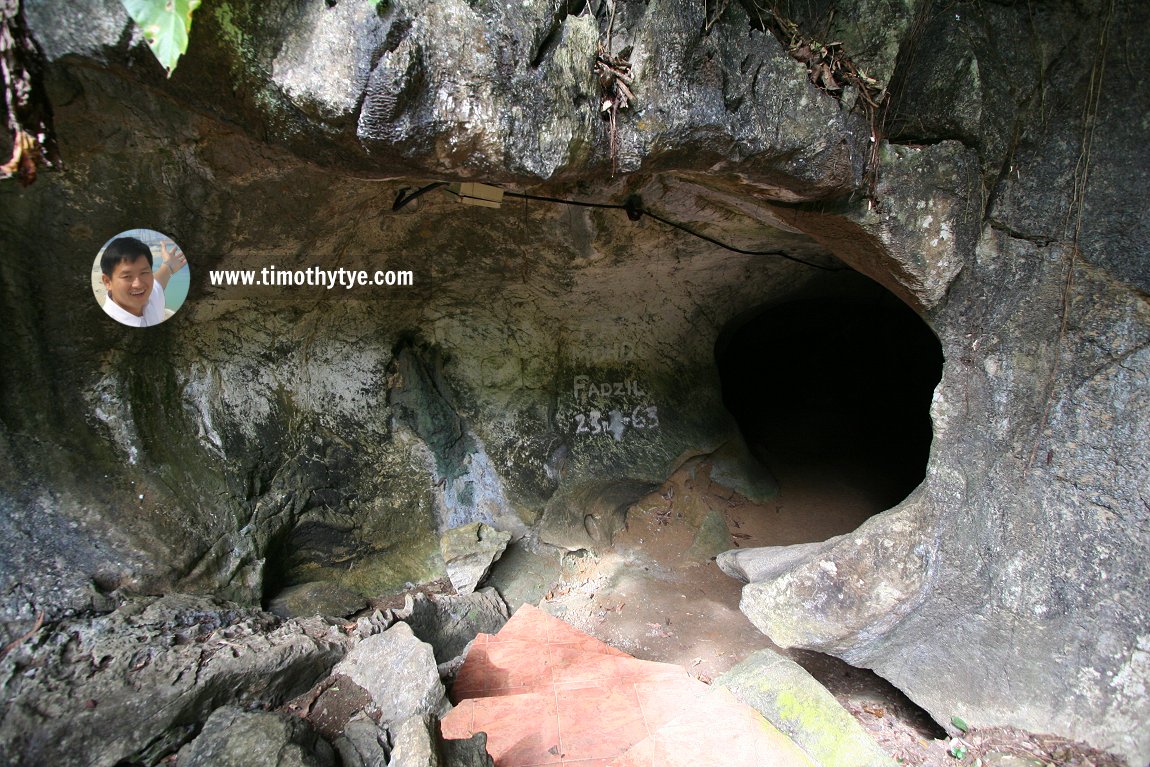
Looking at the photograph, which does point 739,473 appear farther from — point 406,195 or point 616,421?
point 406,195

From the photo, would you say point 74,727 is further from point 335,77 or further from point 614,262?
point 614,262

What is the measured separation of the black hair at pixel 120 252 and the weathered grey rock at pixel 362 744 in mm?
2389

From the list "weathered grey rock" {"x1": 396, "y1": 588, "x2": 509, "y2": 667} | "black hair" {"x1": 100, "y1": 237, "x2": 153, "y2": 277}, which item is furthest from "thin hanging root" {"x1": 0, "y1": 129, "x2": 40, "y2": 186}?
"weathered grey rock" {"x1": 396, "y1": 588, "x2": 509, "y2": 667}

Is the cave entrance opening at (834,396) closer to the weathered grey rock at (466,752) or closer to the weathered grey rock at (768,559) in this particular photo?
the weathered grey rock at (768,559)

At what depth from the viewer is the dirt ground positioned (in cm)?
288

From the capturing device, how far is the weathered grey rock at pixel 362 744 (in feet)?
8.23

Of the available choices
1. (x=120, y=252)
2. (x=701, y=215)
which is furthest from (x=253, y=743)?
(x=701, y=215)

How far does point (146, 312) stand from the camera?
2959mm

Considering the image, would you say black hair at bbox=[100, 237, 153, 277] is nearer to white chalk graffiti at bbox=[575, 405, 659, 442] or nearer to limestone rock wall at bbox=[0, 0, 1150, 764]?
limestone rock wall at bbox=[0, 0, 1150, 764]

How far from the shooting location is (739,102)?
2.43 m

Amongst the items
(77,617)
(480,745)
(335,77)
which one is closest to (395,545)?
(77,617)

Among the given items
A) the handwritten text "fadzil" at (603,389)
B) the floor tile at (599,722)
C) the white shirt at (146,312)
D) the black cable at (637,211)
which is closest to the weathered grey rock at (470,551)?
the floor tile at (599,722)

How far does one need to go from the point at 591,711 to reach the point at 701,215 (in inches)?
121

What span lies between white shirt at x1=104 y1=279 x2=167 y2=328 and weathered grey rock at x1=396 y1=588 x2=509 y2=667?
7.06 feet
